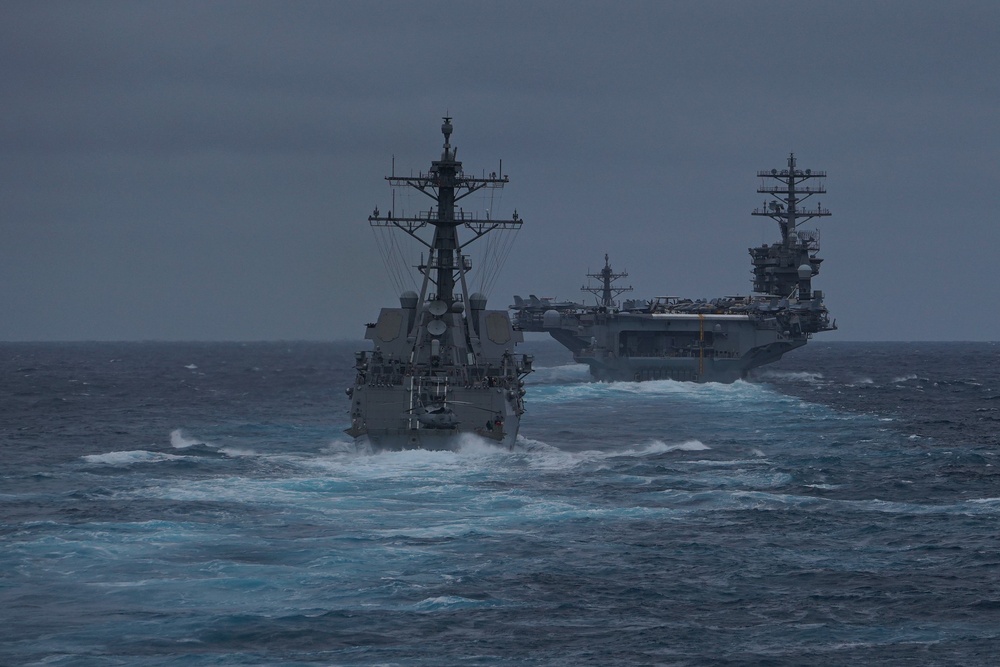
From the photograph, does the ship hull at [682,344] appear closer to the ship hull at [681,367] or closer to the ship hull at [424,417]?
the ship hull at [681,367]

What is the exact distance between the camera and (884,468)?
154 ft

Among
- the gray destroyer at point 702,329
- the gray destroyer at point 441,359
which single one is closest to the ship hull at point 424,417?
the gray destroyer at point 441,359

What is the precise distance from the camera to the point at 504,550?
100 ft

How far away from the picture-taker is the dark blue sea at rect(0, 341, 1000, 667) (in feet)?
75.3

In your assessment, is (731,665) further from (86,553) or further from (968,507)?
(968,507)

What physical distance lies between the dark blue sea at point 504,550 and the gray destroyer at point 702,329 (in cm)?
4680

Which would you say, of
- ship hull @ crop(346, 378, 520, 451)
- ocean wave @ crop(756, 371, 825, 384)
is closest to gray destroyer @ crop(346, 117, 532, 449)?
ship hull @ crop(346, 378, 520, 451)

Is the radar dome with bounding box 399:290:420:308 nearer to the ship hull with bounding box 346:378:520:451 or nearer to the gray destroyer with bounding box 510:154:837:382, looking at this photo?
the ship hull with bounding box 346:378:520:451

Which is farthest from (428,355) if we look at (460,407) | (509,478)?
(509,478)

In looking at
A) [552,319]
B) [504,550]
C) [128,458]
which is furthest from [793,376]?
[504,550]

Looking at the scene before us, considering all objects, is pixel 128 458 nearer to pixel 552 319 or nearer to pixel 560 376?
pixel 552 319

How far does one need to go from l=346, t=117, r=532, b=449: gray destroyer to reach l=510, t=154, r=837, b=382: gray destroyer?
54.3m

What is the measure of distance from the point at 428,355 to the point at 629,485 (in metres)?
11.5

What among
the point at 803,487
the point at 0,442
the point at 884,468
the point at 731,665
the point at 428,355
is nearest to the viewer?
the point at 731,665
